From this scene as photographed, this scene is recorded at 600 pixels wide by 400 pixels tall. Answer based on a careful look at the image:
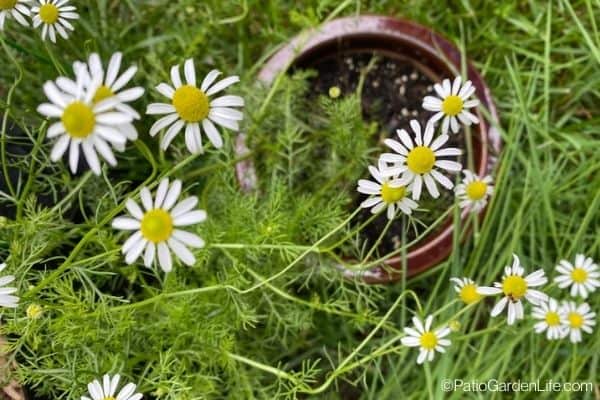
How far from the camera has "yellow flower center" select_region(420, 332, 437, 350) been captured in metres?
0.99

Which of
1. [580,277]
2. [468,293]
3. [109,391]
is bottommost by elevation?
[109,391]

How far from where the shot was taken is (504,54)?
56.9 inches

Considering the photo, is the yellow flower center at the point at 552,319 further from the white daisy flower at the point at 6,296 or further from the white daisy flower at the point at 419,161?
the white daisy flower at the point at 6,296

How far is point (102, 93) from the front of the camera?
0.64 m

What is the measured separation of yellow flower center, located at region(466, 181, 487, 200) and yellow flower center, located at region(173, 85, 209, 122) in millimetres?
511

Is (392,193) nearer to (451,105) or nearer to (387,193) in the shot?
(387,193)

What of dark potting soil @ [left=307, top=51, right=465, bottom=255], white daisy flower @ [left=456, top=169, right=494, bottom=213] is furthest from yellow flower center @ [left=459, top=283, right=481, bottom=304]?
dark potting soil @ [left=307, top=51, right=465, bottom=255]

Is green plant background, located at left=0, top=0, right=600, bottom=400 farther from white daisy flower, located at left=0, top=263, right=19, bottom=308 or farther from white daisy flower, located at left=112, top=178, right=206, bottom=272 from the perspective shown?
white daisy flower, located at left=112, top=178, right=206, bottom=272

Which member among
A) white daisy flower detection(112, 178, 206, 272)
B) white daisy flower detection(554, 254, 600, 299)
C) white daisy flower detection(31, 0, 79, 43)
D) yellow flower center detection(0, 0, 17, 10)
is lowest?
white daisy flower detection(112, 178, 206, 272)

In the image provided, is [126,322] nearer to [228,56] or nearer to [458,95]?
[458,95]

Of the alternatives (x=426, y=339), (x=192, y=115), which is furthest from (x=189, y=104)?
(x=426, y=339)

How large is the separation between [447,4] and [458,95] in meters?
0.66

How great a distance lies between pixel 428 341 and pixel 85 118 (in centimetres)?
60

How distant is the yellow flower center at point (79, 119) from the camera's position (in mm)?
607
